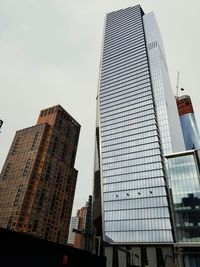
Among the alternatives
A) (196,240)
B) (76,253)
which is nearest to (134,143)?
(196,240)

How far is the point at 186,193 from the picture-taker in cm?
8162

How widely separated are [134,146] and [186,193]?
39918 millimetres

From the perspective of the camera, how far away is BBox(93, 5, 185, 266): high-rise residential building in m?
92.8

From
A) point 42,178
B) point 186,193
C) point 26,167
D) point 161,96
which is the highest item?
point 161,96

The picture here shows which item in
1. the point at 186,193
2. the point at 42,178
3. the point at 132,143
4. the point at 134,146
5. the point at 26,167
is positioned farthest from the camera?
the point at 26,167

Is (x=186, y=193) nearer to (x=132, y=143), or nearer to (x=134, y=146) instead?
(x=134, y=146)

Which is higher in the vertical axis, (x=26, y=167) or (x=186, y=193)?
(x=26, y=167)

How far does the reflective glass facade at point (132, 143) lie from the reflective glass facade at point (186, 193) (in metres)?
11.8

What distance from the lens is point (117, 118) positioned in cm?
13138

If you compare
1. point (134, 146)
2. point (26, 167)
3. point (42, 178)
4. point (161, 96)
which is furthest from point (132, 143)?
point (26, 167)

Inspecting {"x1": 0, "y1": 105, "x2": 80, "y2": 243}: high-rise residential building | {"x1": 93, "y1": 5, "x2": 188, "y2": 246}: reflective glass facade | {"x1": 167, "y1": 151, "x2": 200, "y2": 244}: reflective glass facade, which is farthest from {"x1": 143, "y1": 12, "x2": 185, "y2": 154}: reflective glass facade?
{"x1": 0, "y1": 105, "x2": 80, "y2": 243}: high-rise residential building

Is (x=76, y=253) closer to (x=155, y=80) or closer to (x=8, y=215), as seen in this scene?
(x=8, y=215)

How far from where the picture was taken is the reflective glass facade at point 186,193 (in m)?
76.5

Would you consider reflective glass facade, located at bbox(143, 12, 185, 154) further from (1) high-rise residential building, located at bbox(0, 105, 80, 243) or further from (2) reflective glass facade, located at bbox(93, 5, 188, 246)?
(1) high-rise residential building, located at bbox(0, 105, 80, 243)
